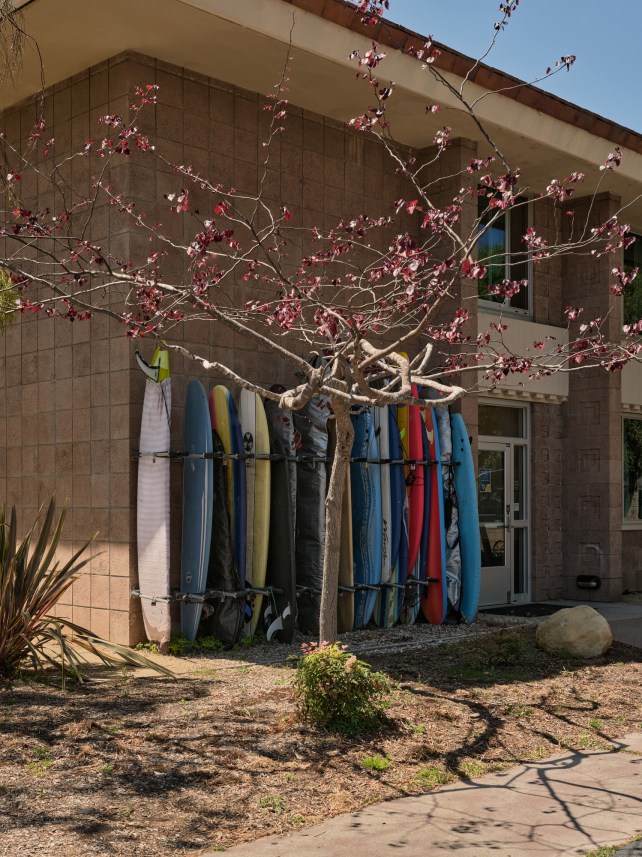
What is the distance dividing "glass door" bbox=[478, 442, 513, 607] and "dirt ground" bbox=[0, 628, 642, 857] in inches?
149

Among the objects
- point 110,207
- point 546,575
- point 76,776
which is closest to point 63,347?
point 110,207

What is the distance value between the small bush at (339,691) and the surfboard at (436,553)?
443cm

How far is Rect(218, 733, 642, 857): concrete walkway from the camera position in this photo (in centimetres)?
418

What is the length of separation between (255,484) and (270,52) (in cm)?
365

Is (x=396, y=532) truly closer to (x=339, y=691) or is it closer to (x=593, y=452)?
(x=593, y=452)

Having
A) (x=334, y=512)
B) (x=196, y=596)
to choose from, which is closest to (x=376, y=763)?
(x=334, y=512)

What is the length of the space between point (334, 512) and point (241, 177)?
14.5 ft

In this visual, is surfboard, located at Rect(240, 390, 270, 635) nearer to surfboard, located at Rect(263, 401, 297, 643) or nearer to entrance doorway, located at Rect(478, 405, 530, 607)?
surfboard, located at Rect(263, 401, 297, 643)

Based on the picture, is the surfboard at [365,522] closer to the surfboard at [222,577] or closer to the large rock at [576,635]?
the surfboard at [222,577]

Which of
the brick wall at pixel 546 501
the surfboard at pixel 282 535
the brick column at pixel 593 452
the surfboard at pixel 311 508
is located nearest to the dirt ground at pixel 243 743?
the surfboard at pixel 282 535

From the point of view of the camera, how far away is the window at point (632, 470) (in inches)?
547

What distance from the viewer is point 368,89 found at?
9.70 meters

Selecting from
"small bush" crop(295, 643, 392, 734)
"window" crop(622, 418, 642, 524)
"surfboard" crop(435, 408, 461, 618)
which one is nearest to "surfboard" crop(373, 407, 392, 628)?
"surfboard" crop(435, 408, 461, 618)

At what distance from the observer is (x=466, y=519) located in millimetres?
10523
